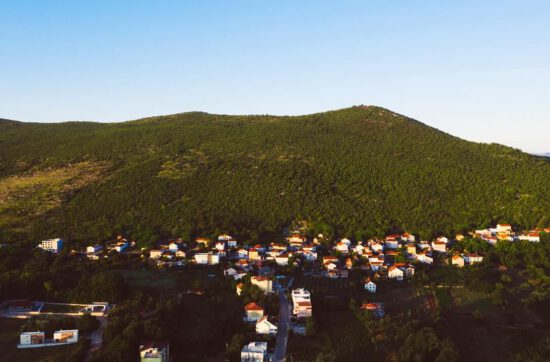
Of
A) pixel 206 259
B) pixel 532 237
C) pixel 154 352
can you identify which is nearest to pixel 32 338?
pixel 154 352

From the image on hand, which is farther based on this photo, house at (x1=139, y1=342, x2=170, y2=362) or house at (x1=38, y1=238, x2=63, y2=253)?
house at (x1=38, y1=238, x2=63, y2=253)

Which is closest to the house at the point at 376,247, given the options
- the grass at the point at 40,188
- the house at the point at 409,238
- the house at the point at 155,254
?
the house at the point at 409,238

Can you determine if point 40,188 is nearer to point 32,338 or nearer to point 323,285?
point 32,338

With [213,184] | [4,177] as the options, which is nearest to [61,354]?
[213,184]

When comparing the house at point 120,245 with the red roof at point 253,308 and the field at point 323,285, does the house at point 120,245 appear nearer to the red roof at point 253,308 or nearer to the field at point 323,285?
the field at point 323,285

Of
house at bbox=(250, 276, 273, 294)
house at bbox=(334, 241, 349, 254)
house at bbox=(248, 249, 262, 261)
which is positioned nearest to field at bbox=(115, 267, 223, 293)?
house at bbox=(250, 276, 273, 294)

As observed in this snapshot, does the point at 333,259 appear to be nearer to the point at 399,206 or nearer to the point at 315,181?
the point at 399,206

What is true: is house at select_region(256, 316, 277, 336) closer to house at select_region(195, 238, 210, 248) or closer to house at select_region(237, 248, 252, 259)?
house at select_region(237, 248, 252, 259)
